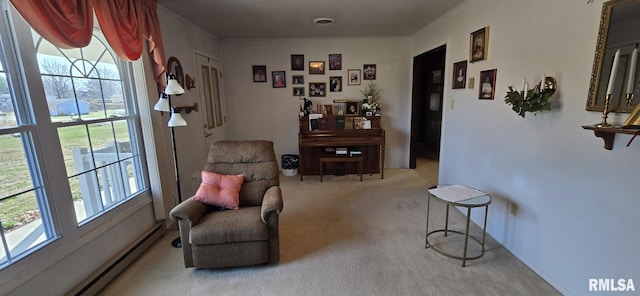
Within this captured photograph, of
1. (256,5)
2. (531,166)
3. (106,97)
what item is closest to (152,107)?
(106,97)

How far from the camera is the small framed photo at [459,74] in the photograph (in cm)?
300

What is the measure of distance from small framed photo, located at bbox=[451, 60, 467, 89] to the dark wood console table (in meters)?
1.35

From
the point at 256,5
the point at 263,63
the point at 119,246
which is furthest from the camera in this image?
the point at 263,63

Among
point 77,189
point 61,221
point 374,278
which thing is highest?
point 77,189

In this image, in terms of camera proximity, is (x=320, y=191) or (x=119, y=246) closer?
(x=119, y=246)

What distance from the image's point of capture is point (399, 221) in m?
2.91

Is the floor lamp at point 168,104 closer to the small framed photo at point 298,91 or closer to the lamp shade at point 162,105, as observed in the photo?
the lamp shade at point 162,105

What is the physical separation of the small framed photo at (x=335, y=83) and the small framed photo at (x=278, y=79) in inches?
30.7

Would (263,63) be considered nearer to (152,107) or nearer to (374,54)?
(374,54)

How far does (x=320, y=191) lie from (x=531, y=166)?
8.01ft

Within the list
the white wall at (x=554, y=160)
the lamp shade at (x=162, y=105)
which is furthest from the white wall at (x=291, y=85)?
the lamp shade at (x=162, y=105)

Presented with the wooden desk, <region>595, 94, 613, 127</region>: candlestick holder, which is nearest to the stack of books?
the wooden desk

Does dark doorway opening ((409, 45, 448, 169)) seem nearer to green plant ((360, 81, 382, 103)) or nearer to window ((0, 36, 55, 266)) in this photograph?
green plant ((360, 81, 382, 103))

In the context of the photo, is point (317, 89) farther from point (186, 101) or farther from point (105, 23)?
point (105, 23)
